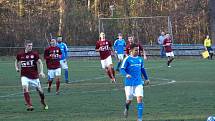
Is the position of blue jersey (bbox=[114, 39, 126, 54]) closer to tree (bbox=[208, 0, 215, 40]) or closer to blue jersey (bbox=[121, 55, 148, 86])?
blue jersey (bbox=[121, 55, 148, 86])

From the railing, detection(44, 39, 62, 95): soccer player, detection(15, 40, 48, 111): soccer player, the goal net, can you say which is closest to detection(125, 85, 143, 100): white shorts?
detection(15, 40, 48, 111): soccer player

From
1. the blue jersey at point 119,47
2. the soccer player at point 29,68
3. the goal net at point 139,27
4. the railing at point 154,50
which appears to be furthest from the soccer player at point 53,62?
the goal net at point 139,27

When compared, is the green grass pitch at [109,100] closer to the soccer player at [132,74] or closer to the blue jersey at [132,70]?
the soccer player at [132,74]

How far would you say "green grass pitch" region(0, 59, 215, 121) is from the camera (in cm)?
1508

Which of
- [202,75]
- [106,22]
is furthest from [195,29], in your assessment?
[202,75]

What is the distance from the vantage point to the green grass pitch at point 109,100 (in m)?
15.1

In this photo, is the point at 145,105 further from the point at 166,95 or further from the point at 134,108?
the point at 166,95

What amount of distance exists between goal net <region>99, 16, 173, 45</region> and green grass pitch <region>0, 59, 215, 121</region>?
21.7m

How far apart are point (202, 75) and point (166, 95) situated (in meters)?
8.74

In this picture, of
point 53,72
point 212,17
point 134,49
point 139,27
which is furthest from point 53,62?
point 212,17

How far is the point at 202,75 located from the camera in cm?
2811

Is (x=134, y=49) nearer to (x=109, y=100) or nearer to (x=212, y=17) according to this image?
(x=109, y=100)

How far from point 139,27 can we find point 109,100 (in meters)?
31.9

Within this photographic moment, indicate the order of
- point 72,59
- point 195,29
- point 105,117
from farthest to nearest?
point 195,29, point 72,59, point 105,117
